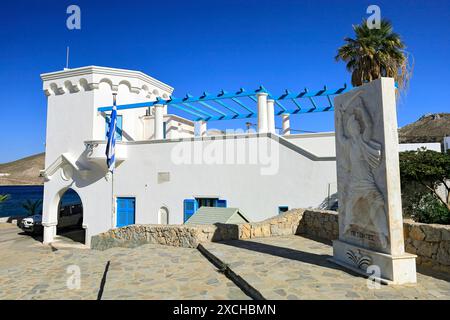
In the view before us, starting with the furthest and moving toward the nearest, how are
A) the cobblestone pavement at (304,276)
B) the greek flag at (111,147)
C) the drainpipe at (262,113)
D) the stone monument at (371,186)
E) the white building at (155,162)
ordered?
the greek flag at (111,147), the drainpipe at (262,113), the white building at (155,162), the stone monument at (371,186), the cobblestone pavement at (304,276)

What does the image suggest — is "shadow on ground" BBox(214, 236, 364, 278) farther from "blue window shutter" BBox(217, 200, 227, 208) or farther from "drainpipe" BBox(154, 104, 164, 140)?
"drainpipe" BBox(154, 104, 164, 140)

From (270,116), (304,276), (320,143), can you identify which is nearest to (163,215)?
(270,116)

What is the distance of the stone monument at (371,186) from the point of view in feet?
18.1

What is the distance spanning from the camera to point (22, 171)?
509 ft

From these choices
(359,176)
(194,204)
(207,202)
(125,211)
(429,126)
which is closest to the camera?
(359,176)

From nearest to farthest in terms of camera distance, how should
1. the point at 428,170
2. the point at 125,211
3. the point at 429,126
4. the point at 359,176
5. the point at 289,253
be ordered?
the point at 359,176
the point at 289,253
the point at 428,170
the point at 125,211
the point at 429,126

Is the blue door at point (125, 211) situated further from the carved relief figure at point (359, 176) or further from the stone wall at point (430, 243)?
the stone wall at point (430, 243)

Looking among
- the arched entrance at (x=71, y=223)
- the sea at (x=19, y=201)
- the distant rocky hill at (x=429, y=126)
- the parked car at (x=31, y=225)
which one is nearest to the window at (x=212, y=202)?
the arched entrance at (x=71, y=223)

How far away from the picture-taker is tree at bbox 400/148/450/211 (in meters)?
11.9

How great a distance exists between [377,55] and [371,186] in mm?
12114

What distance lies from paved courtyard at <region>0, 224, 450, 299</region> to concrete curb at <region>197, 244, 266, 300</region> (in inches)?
3.7

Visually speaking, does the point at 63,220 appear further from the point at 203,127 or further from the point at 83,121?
the point at 203,127

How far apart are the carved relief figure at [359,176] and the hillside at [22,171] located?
15126cm
